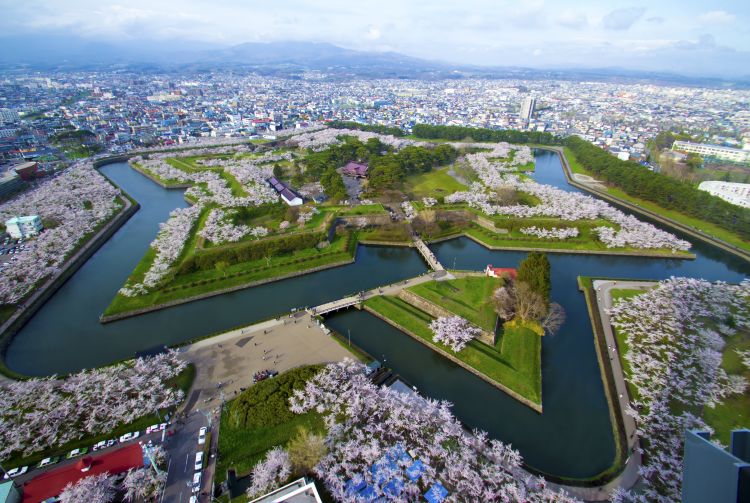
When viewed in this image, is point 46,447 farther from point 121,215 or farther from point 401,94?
point 401,94

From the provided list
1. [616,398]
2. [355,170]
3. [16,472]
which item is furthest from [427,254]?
[16,472]

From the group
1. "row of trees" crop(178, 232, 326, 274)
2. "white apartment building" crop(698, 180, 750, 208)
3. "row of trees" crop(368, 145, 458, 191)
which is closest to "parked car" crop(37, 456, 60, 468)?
"row of trees" crop(178, 232, 326, 274)

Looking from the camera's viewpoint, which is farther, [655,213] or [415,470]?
[655,213]

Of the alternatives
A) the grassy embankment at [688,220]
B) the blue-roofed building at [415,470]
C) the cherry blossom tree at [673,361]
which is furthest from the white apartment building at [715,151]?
the blue-roofed building at [415,470]

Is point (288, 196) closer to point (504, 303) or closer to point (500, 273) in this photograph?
point (500, 273)

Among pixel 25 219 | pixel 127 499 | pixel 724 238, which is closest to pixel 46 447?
pixel 127 499
